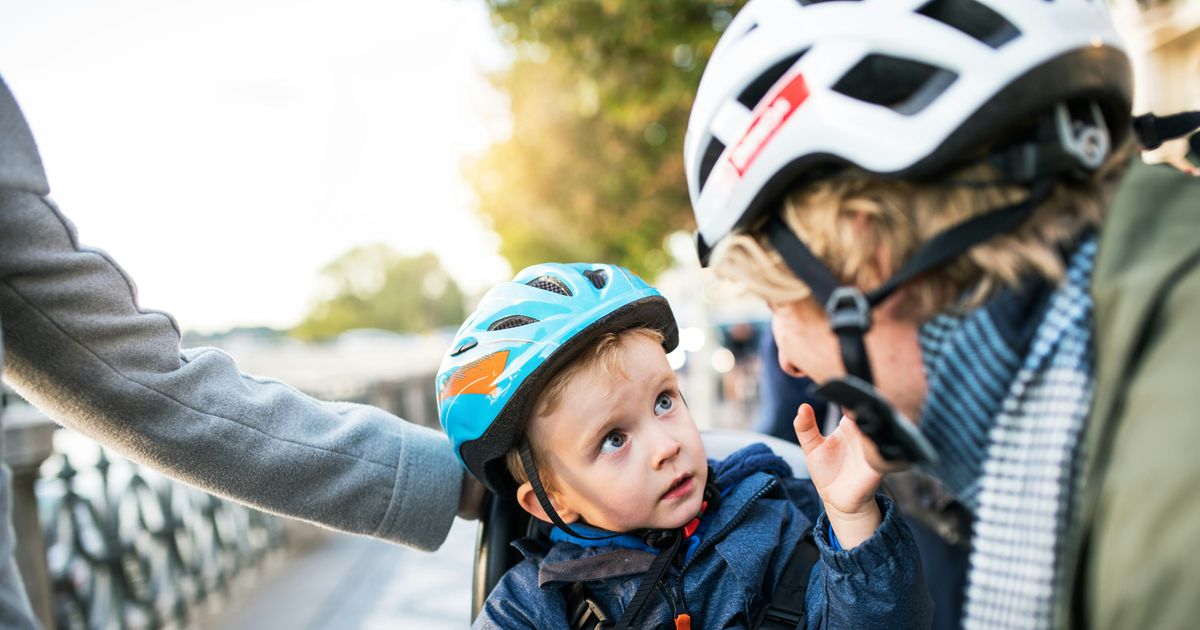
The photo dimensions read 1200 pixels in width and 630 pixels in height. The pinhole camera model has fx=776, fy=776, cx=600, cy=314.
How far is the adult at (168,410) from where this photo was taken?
1397mm

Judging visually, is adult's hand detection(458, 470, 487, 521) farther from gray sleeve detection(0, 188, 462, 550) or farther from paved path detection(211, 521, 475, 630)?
paved path detection(211, 521, 475, 630)

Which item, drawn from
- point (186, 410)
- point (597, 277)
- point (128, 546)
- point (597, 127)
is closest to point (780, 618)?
point (597, 277)

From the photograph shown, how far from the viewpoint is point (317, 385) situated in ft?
26.4

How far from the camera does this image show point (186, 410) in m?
1.68

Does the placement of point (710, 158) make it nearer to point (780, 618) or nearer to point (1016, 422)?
point (1016, 422)

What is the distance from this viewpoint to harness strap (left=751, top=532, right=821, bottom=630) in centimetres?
168

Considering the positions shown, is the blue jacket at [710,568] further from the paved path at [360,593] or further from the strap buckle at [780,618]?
the paved path at [360,593]

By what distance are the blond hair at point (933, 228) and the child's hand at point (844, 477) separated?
349 mm

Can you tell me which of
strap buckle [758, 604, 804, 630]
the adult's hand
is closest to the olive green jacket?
strap buckle [758, 604, 804, 630]

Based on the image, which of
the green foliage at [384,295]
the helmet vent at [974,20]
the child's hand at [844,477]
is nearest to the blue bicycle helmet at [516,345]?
the child's hand at [844,477]

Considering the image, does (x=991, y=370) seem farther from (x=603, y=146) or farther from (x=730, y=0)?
(x=603, y=146)

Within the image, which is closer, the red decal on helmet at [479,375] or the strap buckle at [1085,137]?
the strap buckle at [1085,137]

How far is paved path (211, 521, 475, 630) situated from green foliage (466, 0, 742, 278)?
4045 millimetres

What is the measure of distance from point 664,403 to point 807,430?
0.46 m
